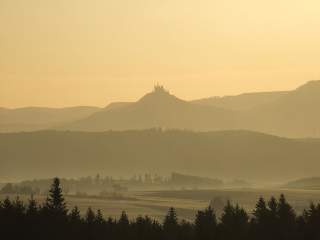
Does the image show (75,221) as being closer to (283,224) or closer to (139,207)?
(283,224)

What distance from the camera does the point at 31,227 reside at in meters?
53.8

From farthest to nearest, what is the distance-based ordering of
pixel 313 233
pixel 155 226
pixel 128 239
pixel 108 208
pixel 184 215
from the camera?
pixel 108 208, pixel 184 215, pixel 155 226, pixel 128 239, pixel 313 233

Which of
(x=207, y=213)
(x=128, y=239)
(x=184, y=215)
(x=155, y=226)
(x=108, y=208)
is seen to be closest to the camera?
(x=128, y=239)

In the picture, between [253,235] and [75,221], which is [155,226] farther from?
[253,235]

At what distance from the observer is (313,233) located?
52.7 m

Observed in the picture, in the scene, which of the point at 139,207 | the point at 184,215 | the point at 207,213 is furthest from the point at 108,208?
the point at 207,213

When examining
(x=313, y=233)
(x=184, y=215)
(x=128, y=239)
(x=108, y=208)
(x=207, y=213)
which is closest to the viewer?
(x=313, y=233)

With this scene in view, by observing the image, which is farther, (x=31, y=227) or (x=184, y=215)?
(x=184, y=215)

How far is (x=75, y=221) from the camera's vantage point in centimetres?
5938

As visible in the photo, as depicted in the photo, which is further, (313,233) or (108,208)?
(108,208)

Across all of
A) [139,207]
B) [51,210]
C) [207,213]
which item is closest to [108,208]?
[139,207]

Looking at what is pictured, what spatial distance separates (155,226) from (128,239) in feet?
22.5

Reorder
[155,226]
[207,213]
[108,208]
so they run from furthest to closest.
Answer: [108,208], [207,213], [155,226]

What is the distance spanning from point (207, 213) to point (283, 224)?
14879 mm
